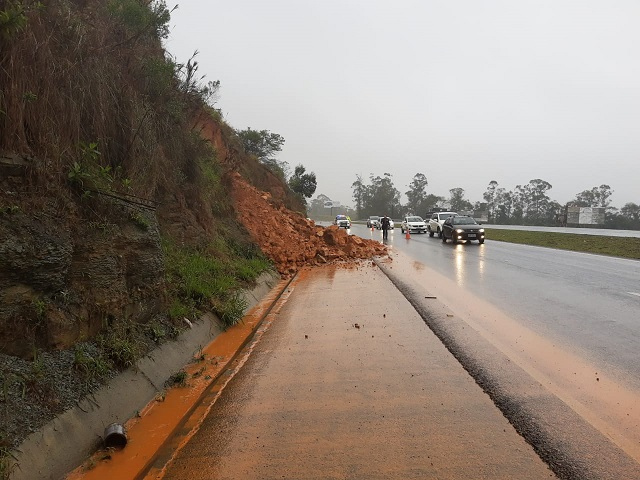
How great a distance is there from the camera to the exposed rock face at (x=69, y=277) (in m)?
3.99

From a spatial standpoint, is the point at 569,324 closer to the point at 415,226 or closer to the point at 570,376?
the point at 570,376

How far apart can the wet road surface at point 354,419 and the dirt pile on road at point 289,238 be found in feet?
30.7

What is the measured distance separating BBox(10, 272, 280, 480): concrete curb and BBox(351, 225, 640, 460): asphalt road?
4178mm

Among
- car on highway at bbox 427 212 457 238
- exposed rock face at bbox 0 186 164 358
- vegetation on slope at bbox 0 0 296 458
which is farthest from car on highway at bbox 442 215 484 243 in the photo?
exposed rock face at bbox 0 186 164 358

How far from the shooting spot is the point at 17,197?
4.34 meters

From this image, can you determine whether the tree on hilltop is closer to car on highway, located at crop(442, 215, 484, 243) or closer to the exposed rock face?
Result: car on highway, located at crop(442, 215, 484, 243)

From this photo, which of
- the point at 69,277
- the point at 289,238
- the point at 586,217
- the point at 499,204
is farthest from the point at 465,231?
the point at 499,204

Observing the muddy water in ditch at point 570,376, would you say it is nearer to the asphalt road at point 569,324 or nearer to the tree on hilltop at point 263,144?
the asphalt road at point 569,324

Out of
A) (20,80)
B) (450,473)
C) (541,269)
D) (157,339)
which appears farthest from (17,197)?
(541,269)

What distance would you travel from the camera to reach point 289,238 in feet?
65.6

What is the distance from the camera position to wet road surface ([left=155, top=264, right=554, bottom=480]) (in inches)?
137

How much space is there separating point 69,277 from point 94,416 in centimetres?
148

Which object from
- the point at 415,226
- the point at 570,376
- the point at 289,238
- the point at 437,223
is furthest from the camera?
the point at 415,226

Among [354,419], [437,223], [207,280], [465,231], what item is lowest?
[354,419]
